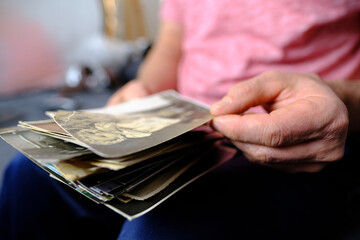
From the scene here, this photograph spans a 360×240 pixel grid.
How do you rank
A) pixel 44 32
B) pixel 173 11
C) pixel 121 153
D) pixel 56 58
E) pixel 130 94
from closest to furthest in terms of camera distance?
pixel 121 153 < pixel 130 94 < pixel 173 11 < pixel 44 32 < pixel 56 58

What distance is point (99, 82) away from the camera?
1490 millimetres

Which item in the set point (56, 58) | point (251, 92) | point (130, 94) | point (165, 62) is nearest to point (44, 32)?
point (56, 58)

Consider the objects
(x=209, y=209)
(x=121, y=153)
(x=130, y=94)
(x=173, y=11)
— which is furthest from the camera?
(x=173, y=11)

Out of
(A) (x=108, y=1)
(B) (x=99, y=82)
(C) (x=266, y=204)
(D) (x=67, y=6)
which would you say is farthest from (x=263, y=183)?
(A) (x=108, y=1)

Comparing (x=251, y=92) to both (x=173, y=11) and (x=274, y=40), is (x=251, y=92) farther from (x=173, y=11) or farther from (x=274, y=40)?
(x=173, y=11)

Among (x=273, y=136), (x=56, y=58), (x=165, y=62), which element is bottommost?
(x=273, y=136)

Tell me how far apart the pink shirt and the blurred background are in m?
0.69

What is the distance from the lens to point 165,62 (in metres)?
1.01

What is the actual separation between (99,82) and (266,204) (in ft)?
4.16

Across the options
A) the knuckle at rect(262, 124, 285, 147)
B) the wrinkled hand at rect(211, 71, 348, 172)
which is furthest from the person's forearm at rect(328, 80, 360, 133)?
the knuckle at rect(262, 124, 285, 147)

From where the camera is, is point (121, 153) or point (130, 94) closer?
point (121, 153)

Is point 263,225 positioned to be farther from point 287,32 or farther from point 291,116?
point 287,32

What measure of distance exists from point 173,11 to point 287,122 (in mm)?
746

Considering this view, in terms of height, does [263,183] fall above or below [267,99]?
below
